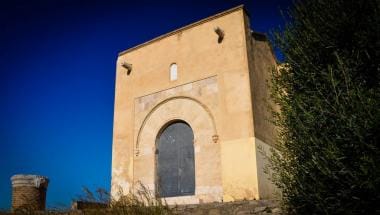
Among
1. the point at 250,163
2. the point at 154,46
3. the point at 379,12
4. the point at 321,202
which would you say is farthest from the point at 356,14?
the point at 154,46

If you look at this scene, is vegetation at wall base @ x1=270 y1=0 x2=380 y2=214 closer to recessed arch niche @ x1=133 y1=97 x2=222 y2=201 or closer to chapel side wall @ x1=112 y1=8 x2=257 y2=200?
chapel side wall @ x1=112 y1=8 x2=257 y2=200

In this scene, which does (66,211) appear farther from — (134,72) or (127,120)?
(134,72)

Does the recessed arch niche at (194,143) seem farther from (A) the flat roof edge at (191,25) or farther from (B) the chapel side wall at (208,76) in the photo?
(A) the flat roof edge at (191,25)

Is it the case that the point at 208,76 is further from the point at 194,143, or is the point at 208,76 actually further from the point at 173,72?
the point at 194,143

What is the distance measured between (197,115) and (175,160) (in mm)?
1741

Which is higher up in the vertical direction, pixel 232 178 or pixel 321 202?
pixel 232 178

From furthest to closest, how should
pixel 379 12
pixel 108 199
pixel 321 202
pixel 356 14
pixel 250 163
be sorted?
pixel 250 163 < pixel 108 199 < pixel 356 14 < pixel 379 12 < pixel 321 202

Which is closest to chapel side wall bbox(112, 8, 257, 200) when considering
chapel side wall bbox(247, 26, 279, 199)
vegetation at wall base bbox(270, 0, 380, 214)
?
chapel side wall bbox(247, 26, 279, 199)

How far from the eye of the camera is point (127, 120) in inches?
547

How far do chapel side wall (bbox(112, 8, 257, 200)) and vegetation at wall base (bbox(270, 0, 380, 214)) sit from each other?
360 cm

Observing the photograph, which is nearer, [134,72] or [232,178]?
[232,178]

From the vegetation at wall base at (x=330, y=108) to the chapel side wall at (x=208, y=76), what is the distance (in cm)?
360

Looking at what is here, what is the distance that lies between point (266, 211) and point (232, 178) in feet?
10.9

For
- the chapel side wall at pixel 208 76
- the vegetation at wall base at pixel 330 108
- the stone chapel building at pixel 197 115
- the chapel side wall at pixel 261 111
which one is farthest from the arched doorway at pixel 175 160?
the vegetation at wall base at pixel 330 108
